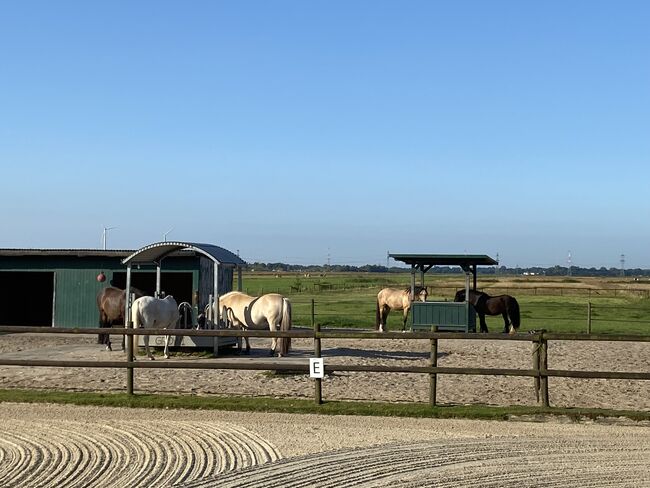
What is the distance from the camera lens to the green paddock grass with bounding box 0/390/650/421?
10.5m

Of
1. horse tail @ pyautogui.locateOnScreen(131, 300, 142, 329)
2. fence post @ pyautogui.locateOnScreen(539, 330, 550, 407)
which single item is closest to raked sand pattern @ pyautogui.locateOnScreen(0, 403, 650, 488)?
fence post @ pyautogui.locateOnScreen(539, 330, 550, 407)

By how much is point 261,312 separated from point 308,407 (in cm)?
782

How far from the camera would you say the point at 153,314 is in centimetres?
1797

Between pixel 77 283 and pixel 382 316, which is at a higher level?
pixel 77 283

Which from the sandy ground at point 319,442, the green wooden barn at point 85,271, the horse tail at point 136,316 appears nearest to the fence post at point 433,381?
the sandy ground at point 319,442

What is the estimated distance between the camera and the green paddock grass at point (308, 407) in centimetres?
1049

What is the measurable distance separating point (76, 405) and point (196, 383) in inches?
109

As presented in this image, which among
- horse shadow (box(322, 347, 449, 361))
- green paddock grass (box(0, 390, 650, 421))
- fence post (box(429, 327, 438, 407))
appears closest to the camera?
green paddock grass (box(0, 390, 650, 421))

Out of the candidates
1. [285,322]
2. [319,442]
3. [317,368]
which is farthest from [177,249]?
[319,442]

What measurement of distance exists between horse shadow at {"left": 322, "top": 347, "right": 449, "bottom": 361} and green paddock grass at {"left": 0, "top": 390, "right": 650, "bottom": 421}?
22.9 feet

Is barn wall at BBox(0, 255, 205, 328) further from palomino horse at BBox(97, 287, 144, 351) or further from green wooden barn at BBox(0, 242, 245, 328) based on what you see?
palomino horse at BBox(97, 287, 144, 351)

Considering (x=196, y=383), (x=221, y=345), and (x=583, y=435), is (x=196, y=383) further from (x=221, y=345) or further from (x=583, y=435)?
(x=583, y=435)

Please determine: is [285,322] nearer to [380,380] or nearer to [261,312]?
[261,312]

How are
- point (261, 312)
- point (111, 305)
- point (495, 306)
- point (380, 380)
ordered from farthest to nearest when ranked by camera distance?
point (495, 306), point (111, 305), point (261, 312), point (380, 380)
